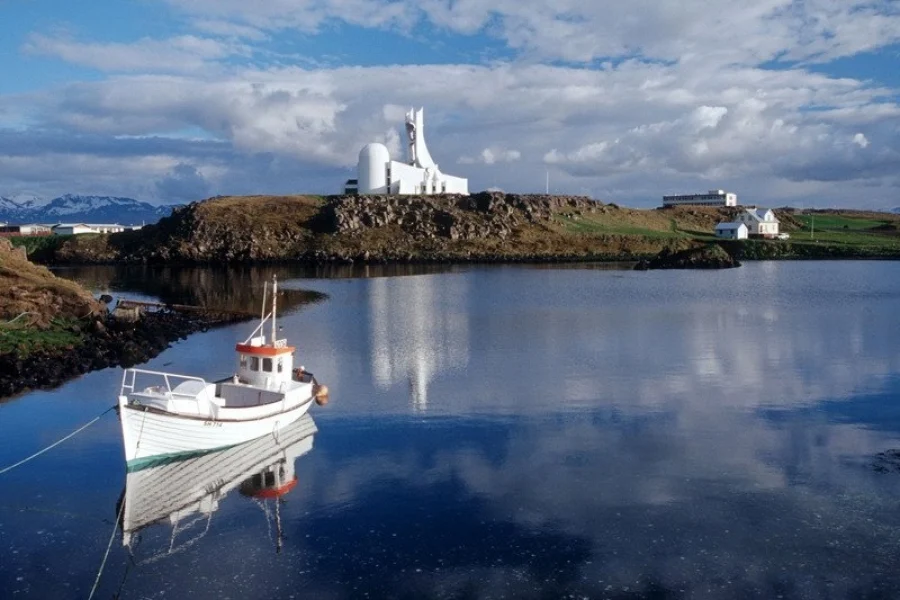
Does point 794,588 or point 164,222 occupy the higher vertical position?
point 164,222

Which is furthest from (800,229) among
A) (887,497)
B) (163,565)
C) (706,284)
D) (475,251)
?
(163,565)

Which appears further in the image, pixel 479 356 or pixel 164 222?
pixel 164 222

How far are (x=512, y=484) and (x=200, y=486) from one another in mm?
9497

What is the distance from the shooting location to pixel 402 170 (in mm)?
156625

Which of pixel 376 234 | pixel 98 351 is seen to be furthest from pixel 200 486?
pixel 376 234

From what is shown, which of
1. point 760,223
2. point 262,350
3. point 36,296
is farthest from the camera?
point 760,223

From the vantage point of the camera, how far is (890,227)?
173 meters

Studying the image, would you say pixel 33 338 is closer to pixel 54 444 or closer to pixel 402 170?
pixel 54 444

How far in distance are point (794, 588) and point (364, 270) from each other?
332ft

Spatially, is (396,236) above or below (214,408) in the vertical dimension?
above

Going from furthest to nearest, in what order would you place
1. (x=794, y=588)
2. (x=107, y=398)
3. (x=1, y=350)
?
1. (x=1, y=350)
2. (x=107, y=398)
3. (x=794, y=588)

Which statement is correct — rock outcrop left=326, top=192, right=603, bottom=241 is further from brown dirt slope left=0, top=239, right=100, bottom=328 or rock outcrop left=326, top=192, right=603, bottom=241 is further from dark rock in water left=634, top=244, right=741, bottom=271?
brown dirt slope left=0, top=239, right=100, bottom=328

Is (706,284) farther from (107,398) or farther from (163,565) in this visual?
(163,565)

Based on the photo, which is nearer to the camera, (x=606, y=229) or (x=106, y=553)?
(x=106, y=553)
